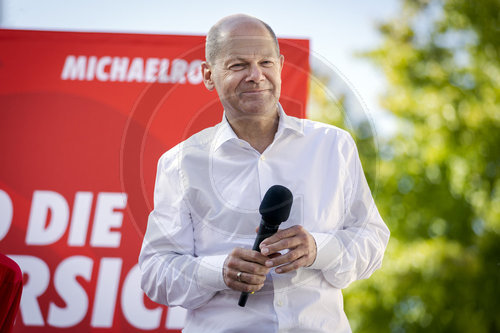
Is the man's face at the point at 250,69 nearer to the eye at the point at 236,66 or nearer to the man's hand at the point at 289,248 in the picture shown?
the eye at the point at 236,66

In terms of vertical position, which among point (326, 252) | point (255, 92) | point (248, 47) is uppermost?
point (248, 47)

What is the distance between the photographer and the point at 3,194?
3.14 meters

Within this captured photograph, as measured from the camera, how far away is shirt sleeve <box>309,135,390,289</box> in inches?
68.3

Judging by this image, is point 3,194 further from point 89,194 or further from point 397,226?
point 397,226

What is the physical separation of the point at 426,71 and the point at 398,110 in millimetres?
719

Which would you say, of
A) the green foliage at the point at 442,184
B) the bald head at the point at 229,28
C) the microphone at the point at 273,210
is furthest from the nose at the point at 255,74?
the green foliage at the point at 442,184

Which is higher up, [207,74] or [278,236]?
[207,74]

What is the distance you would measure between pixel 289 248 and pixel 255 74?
59 centimetres

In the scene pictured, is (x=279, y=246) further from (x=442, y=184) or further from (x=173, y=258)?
(x=442, y=184)

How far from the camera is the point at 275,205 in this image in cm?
154

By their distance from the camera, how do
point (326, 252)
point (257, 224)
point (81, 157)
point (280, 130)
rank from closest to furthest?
point (326, 252) < point (257, 224) < point (280, 130) < point (81, 157)

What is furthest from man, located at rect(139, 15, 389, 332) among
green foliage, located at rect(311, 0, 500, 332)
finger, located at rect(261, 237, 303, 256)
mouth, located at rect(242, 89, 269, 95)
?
green foliage, located at rect(311, 0, 500, 332)

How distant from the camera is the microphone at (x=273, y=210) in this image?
5.06 feet

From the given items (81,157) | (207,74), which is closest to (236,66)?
(207,74)
